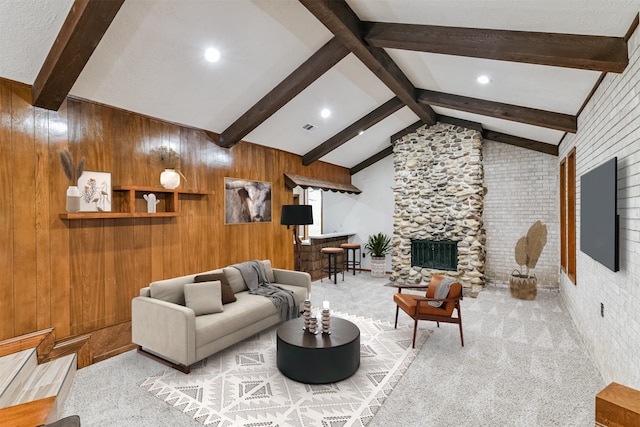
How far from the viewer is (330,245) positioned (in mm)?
7930

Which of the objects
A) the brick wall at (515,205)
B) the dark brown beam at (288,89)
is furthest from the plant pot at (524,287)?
the dark brown beam at (288,89)

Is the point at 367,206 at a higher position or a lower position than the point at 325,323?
higher

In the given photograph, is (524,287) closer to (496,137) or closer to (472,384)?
(496,137)

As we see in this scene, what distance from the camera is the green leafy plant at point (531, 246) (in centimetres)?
590

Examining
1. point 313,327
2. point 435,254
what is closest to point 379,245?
point 435,254

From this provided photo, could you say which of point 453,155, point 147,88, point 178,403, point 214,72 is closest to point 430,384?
point 178,403

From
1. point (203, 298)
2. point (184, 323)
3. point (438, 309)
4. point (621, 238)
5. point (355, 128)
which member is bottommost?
point (438, 309)

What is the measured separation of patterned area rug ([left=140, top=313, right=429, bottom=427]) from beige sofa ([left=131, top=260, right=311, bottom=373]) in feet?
0.63

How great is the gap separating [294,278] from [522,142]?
5124 mm

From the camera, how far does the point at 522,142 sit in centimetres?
626

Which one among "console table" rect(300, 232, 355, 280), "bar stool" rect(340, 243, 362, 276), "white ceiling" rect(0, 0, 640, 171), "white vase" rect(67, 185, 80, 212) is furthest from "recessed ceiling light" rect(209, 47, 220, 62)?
"bar stool" rect(340, 243, 362, 276)

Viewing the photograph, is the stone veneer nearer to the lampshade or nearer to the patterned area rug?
the lampshade

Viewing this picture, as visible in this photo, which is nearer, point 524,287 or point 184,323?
point 184,323

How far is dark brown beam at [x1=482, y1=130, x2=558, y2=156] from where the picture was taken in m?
6.08
